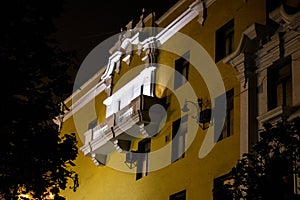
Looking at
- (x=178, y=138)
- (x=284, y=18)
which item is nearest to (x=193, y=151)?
(x=178, y=138)

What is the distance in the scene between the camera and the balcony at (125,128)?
31.0 metres

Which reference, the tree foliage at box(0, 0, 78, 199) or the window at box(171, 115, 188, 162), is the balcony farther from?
the tree foliage at box(0, 0, 78, 199)

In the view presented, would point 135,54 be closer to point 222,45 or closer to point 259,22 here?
point 222,45

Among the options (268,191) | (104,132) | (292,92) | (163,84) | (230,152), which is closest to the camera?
(268,191)

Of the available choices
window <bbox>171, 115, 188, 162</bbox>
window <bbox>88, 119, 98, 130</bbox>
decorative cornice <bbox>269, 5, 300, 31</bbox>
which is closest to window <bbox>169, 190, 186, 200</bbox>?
window <bbox>171, 115, 188, 162</bbox>

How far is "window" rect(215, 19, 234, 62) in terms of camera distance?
90.9 ft

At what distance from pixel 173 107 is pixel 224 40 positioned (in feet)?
12.5

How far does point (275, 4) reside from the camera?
25312mm

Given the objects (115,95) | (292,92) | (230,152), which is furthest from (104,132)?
(292,92)

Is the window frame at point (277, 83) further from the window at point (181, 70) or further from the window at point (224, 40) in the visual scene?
the window at point (181, 70)

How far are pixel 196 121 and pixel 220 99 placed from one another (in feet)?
4.70

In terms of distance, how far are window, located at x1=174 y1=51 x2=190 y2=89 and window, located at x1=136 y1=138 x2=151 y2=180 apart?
10.7 ft

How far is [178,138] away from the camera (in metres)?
29.3

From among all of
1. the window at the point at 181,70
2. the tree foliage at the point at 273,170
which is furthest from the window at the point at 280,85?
the window at the point at 181,70
